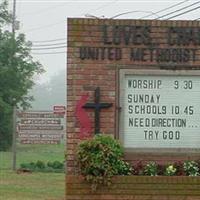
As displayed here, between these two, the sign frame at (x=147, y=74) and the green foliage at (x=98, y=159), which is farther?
the sign frame at (x=147, y=74)

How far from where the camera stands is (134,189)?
10211mm

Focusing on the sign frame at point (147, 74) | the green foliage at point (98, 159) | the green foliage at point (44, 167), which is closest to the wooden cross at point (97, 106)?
the sign frame at point (147, 74)

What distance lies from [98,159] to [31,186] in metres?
8.63

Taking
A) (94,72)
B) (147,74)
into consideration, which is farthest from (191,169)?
(94,72)

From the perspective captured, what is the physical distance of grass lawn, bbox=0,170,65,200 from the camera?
1597 cm

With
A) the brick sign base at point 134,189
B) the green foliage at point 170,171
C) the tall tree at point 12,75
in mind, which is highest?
the tall tree at point 12,75

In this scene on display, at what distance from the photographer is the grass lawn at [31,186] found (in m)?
16.0

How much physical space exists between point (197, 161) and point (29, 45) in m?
41.4

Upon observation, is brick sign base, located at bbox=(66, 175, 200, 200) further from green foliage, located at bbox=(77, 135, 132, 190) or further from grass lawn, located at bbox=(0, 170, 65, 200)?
grass lawn, located at bbox=(0, 170, 65, 200)

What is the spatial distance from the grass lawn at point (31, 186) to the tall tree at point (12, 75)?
25763 mm

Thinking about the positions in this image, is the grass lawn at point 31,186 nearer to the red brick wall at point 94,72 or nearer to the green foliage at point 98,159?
the red brick wall at point 94,72

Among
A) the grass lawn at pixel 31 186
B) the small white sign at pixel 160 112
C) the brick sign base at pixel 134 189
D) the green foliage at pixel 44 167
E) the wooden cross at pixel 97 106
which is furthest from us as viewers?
the green foliage at pixel 44 167

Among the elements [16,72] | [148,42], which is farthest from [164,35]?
[16,72]

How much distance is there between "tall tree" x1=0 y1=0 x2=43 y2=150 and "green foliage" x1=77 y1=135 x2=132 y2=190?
38.1 metres
